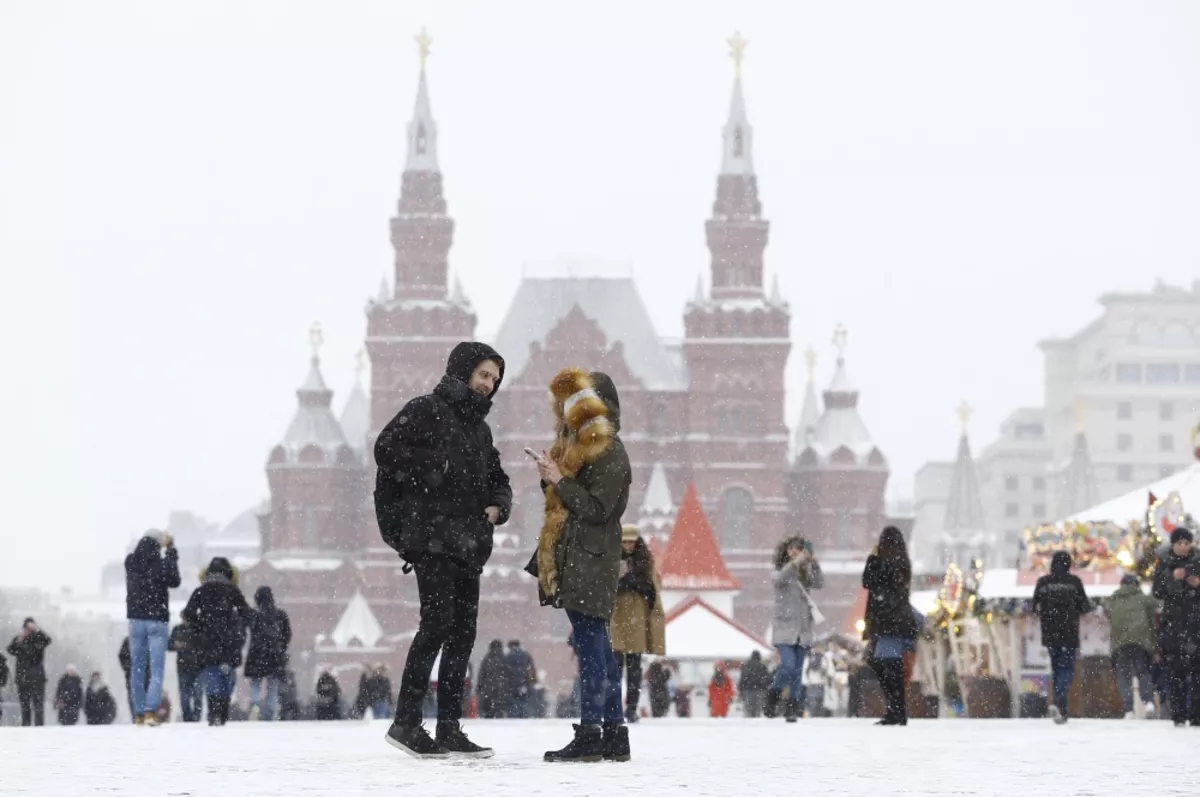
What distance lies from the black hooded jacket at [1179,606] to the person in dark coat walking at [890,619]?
1.72 meters

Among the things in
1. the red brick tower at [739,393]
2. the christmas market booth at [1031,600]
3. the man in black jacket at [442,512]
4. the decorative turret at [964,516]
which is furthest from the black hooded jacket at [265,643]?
the decorative turret at [964,516]

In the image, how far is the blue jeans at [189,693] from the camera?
16.7 meters

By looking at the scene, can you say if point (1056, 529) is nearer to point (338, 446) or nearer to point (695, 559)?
point (695, 559)

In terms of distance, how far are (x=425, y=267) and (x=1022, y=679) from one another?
59.7 metres

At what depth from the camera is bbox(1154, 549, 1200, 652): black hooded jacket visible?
1512 cm

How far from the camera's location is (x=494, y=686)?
76.1 feet

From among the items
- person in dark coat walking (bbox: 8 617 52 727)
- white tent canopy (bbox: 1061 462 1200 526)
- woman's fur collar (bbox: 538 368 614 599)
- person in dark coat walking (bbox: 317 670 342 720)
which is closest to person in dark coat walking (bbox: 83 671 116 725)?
person in dark coat walking (bbox: 317 670 342 720)

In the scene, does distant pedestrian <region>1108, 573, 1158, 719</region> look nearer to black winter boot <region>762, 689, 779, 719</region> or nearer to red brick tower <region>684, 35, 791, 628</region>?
black winter boot <region>762, 689, 779, 719</region>

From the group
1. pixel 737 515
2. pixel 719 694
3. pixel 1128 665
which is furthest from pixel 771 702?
pixel 737 515

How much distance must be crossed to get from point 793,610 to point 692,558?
39581mm

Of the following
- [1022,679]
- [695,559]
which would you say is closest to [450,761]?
[1022,679]

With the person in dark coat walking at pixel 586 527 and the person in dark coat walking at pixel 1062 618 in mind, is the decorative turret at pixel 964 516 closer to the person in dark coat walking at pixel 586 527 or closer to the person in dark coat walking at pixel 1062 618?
the person in dark coat walking at pixel 1062 618

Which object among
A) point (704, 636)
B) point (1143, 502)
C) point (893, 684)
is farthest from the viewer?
point (704, 636)

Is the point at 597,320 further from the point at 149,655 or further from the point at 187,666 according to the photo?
the point at 149,655
